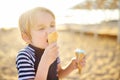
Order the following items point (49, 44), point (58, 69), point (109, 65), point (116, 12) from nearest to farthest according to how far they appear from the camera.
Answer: point (49, 44), point (58, 69), point (109, 65), point (116, 12)

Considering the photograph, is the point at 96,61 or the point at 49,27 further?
the point at 96,61

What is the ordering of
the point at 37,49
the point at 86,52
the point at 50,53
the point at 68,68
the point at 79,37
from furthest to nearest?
the point at 79,37 < the point at 86,52 < the point at 68,68 < the point at 37,49 < the point at 50,53

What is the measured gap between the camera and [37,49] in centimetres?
183

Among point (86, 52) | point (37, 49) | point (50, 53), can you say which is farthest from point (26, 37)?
point (86, 52)

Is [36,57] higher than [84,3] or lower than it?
lower

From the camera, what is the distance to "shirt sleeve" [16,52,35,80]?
1.76 m

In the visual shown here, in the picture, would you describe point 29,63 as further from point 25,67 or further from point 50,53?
point 50,53

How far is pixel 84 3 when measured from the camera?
6.98m

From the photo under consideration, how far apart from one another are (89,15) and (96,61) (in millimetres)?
3637

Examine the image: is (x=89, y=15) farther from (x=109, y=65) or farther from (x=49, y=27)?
(x=49, y=27)

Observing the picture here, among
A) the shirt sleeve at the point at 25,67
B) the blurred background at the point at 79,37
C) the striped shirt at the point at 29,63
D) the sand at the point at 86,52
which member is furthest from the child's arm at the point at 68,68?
the sand at the point at 86,52

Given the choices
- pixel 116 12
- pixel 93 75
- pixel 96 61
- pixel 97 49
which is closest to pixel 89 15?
pixel 116 12

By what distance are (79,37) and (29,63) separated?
440 centimetres

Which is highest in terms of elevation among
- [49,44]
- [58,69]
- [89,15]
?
[89,15]
